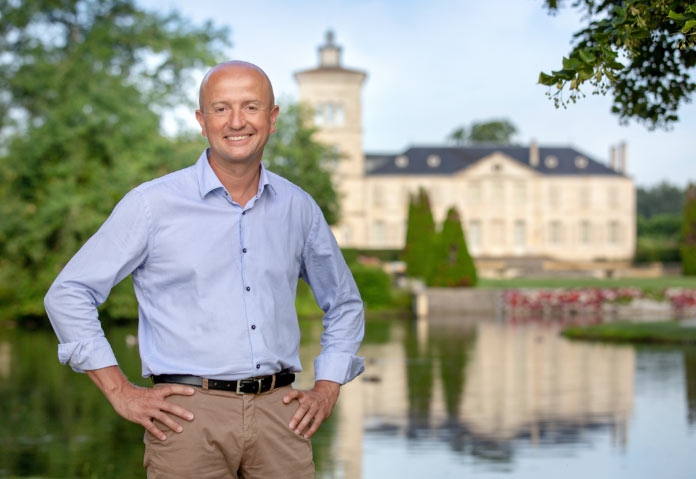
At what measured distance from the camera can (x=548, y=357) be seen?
17672 millimetres

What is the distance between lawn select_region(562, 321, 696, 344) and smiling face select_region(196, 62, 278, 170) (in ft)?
61.5

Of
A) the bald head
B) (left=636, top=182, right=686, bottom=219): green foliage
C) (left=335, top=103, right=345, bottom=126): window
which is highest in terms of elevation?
(left=335, top=103, right=345, bottom=126): window

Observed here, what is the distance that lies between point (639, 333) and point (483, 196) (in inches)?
1793

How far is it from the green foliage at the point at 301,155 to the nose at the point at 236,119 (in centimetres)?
3983

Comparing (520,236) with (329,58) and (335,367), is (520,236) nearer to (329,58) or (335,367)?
(329,58)

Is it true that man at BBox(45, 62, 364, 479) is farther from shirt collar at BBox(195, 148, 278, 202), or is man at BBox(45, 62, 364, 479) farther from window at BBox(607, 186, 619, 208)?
window at BBox(607, 186, 619, 208)

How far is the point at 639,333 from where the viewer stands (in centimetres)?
2105

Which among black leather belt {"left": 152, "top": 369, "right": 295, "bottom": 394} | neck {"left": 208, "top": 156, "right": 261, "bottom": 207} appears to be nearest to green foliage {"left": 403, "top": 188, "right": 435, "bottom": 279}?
neck {"left": 208, "top": 156, "right": 261, "bottom": 207}

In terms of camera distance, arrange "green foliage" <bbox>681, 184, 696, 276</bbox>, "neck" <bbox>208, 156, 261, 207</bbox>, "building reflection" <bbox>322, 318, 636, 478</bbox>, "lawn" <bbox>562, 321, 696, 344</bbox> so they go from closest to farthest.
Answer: "neck" <bbox>208, 156, 261, 207</bbox>
"building reflection" <bbox>322, 318, 636, 478</bbox>
"lawn" <bbox>562, 321, 696, 344</bbox>
"green foliage" <bbox>681, 184, 696, 276</bbox>

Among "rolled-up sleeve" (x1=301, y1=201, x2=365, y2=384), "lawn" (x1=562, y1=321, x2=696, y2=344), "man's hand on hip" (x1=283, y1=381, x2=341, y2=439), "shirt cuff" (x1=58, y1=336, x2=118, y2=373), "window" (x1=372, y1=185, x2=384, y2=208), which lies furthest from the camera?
"window" (x1=372, y1=185, x2=384, y2=208)

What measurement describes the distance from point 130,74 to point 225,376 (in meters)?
30.4

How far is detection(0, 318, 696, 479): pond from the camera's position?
809 cm

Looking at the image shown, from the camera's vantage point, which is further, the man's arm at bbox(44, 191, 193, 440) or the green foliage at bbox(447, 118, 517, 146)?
the green foliage at bbox(447, 118, 517, 146)

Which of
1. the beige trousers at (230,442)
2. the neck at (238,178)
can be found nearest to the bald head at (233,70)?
the neck at (238,178)
